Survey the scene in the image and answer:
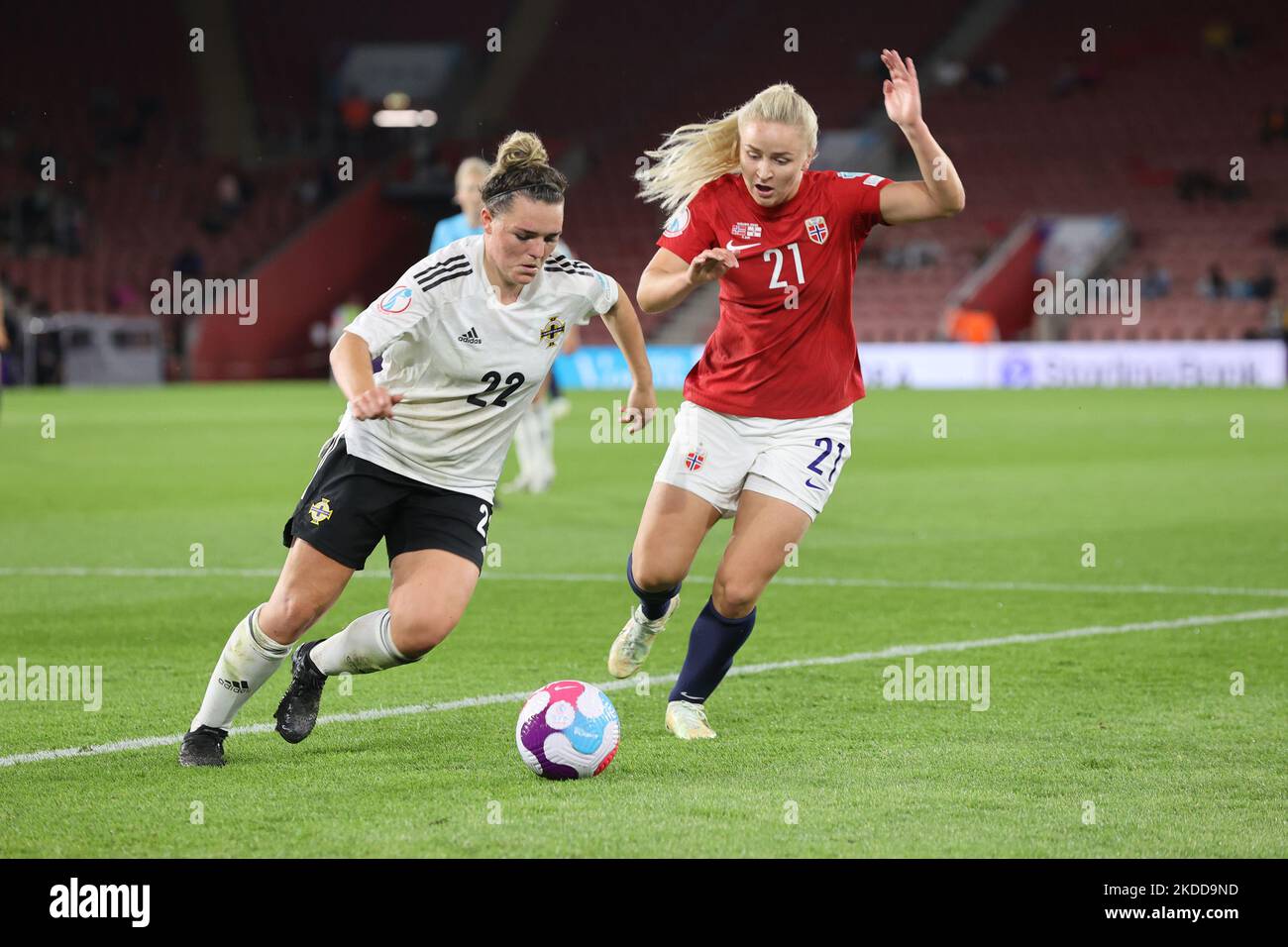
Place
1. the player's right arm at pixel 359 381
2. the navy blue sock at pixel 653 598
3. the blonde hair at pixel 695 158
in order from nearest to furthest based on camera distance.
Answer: the player's right arm at pixel 359 381
the blonde hair at pixel 695 158
the navy blue sock at pixel 653 598

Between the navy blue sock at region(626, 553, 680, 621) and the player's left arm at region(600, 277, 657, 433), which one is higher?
the player's left arm at region(600, 277, 657, 433)

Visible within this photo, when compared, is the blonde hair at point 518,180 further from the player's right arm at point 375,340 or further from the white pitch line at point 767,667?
the white pitch line at point 767,667

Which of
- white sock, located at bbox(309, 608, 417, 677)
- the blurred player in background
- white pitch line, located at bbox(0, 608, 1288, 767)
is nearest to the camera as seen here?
white sock, located at bbox(309, 608, 417, 677)

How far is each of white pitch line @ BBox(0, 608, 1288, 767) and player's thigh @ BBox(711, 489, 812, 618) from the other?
3.36 ft

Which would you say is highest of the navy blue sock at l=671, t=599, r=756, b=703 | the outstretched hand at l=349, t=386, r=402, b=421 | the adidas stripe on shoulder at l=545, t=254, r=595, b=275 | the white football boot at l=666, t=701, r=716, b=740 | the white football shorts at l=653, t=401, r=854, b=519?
the adidas stripe on shoulder at l=545, t=254, r=595, b=275

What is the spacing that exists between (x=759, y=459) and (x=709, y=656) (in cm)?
72

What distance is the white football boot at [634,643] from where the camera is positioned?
644 cm

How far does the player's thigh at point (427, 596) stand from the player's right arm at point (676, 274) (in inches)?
42.6

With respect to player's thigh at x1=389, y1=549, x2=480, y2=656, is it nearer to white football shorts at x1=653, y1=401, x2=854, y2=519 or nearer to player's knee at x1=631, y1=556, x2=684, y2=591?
player's knee at x1=631, y1=556, x2=684, y2=591

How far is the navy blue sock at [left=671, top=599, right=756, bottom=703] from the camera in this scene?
236 inches

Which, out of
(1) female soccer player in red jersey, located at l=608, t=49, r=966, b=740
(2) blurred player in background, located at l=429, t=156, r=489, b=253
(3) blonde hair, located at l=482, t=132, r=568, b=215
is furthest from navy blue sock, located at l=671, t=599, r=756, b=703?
(2) blurred player in background, located at l=429, t=156, r=489, b=253

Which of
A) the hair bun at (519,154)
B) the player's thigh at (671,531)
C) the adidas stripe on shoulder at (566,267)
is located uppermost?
the hair bun at (519,154)

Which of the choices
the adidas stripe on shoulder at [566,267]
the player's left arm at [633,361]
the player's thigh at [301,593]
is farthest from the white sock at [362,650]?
the adidas stripe on shoulder at [566,267]

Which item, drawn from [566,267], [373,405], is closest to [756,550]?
[566,267]
